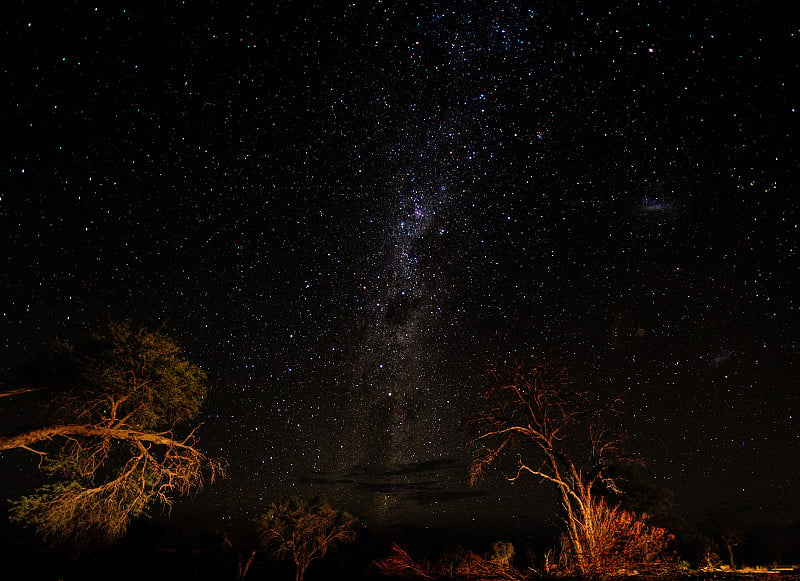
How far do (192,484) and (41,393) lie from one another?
5.96 m

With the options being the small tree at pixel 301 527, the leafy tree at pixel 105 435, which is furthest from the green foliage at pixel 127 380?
the small tree at pixel 301 527

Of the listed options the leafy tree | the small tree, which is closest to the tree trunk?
the leafy tree

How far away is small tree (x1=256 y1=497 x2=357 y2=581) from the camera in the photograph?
35.5 meters

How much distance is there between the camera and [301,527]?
35.4 m

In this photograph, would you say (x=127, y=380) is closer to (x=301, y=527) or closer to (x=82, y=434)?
(x=82, y=434)

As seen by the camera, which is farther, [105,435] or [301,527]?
[301,527]

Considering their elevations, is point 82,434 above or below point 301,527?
above

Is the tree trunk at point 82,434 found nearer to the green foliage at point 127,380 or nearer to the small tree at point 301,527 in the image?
the green foliage at point 127,380

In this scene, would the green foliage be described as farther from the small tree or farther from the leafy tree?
the small tree

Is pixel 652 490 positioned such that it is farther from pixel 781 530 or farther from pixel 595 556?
pixel 781 530

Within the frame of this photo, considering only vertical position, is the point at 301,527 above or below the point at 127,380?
below

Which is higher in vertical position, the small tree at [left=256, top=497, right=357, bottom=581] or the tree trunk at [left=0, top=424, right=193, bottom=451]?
the tree trunk at [left=0, top=424, right=193, bottom=451]

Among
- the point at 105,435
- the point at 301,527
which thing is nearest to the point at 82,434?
the point at 105,435

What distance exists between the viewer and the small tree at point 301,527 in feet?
116
